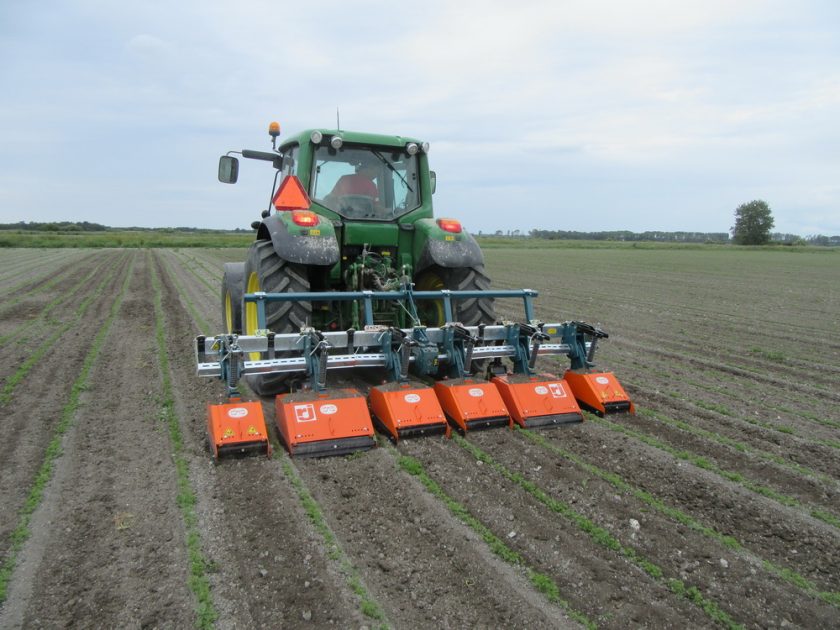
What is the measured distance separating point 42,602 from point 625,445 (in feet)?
11.6

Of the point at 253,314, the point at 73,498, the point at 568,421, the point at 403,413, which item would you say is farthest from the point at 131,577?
the point at 253,314

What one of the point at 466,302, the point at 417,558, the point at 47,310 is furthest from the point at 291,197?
the point at 47,310

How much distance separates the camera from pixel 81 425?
4.42 m

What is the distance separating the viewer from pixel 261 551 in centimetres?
272

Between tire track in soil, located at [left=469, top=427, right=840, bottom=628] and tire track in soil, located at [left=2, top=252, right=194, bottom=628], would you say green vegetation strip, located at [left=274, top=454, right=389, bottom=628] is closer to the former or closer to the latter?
tire track in soil, located at [left=2, top=252, right=194, bottom=628]

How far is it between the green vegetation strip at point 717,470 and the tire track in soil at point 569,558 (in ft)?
4.29

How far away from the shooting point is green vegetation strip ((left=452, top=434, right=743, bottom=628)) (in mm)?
2406

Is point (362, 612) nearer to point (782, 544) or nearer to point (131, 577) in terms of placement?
point (131, 577)

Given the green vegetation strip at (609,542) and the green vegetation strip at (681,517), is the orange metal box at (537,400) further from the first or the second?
the green vegetation strip at (609,542)

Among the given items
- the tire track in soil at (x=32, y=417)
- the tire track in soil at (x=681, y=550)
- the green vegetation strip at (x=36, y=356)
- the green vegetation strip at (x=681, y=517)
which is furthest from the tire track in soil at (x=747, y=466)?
the green vegetation strip at (x=36, y=356)

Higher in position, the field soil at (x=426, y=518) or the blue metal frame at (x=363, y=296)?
the blue metal frame at (x=363, y=296)

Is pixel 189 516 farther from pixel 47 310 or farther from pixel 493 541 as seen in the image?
pixel 47 310

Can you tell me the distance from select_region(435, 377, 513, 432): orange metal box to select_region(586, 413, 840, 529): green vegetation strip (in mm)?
865

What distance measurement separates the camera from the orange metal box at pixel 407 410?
4.04m
